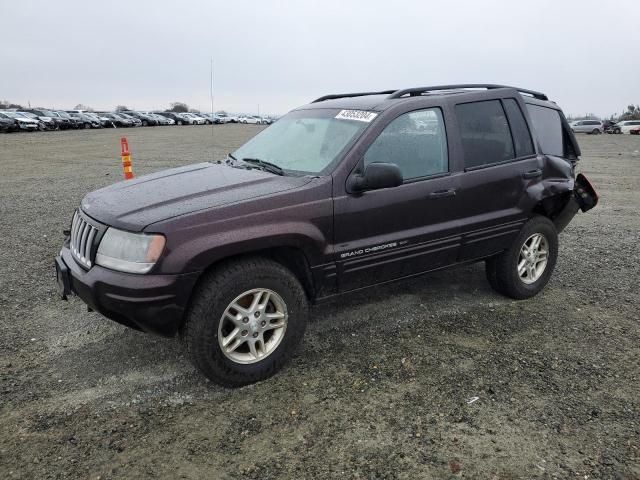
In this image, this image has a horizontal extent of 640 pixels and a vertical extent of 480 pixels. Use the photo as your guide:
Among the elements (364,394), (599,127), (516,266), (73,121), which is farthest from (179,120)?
(364,394)

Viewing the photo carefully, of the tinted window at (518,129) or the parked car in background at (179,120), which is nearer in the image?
the tinted window at (518,129)

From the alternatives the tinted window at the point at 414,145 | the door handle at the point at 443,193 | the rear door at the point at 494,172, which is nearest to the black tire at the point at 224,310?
the tinted window at the point at 414,145

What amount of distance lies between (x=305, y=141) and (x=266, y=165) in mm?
371

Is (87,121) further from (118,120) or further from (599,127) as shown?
(599,127)

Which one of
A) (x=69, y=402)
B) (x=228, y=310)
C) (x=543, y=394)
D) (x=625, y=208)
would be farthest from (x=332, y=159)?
(x=625, y=208)

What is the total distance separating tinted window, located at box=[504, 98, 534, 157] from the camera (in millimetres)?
4598

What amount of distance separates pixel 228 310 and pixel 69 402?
109 centimetres

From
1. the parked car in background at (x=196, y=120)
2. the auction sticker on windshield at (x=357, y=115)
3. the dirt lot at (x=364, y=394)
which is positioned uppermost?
the parked car in background at (x=196, y=120)

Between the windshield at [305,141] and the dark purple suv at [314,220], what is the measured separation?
0.01 meters

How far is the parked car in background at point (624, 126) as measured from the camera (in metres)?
40.3

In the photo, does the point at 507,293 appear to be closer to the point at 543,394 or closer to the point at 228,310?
the point at 543,394

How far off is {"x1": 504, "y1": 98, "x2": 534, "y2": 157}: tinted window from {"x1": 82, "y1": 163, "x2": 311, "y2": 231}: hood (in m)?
2.10

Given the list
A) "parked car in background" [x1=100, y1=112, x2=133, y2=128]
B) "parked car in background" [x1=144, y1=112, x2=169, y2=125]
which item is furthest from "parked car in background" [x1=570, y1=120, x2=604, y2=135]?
→ "parked car in background" [x1=100, y1=112, x2=133, y2=128]

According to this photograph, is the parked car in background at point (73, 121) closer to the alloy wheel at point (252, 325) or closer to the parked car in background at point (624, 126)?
the alloy wheel at point (252, 325)
